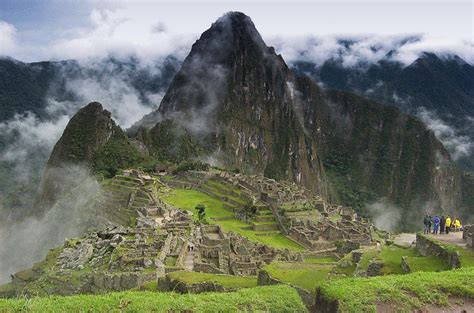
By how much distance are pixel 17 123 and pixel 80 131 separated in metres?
82.0

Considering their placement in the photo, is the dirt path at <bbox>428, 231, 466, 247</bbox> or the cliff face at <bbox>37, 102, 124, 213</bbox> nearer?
the dirt path at <bbox>428, 231, 466, 247</bbox>

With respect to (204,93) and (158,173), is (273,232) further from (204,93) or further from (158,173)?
(204,93)

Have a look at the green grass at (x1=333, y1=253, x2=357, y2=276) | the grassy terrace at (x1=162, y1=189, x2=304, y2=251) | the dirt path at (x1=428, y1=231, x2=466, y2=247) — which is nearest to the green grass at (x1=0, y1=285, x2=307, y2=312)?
the green grass at (x1=333, y1=253, x2=357, y2=276)

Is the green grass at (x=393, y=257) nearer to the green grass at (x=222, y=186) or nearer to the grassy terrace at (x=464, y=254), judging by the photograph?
the grassy terrace at (x=464, y=254)

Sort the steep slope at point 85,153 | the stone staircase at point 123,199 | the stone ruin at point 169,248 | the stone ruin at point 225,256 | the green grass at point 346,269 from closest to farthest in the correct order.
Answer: the green grass at point 346,269 < the stone ruin at point 169,248 < the stone ruin at point 225,256 < the stone staircase at point 123,199 < the steep slope at point 85,153

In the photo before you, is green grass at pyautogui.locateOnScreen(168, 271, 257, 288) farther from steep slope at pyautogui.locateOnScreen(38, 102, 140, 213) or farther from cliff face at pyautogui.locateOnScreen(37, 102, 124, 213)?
cliff face at pyautogui.locateOnScreen(37, 102, 124, 213)

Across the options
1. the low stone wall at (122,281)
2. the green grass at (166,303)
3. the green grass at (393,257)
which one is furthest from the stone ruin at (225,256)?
the green grass at (166,303)

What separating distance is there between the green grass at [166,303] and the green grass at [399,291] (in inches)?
36.5

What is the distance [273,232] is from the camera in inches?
2297

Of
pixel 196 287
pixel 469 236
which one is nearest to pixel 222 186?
pixel 469 236

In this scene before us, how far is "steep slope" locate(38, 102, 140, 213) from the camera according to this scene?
9331 cm

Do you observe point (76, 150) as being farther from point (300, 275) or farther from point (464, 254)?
point (464, 254)

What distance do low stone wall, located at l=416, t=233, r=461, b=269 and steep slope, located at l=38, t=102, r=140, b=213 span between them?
73.9 m

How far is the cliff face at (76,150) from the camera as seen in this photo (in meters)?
93.0
